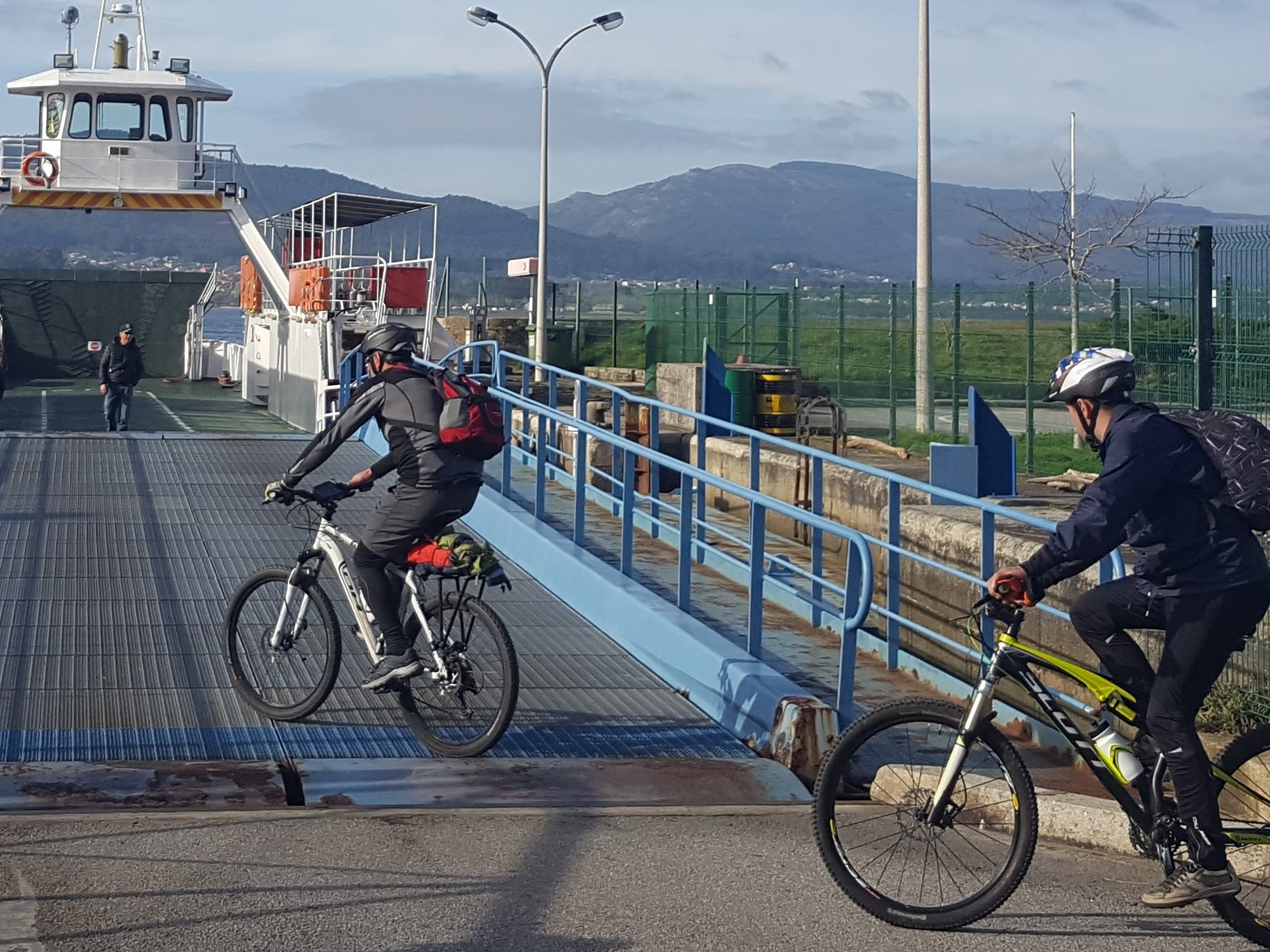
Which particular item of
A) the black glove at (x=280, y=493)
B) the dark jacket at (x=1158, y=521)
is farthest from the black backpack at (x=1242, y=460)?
the black glove at (x=280, y=493)

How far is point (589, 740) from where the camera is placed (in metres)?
7.48

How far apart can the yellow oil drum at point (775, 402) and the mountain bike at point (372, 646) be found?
38.5ft

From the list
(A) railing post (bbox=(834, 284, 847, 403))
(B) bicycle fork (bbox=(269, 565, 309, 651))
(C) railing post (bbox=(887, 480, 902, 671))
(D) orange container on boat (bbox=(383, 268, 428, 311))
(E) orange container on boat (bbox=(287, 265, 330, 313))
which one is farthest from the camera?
(D) orange container on boat (bbox=(383, 268, 428, 311))

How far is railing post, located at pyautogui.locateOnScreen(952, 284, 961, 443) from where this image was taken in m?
19.4

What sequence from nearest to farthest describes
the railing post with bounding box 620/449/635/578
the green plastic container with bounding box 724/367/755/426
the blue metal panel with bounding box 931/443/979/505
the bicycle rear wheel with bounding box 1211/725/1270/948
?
1. the bicycle rear wheel with bounding box 1211/725/1270/948
2. the railing post with bounding box 620/449/635/578
3. the blue metal panel with bounding box 931/443/979/505
4. the green plastic container with bounding box 724/367/755/426

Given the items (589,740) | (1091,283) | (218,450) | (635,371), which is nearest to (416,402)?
(589,740)

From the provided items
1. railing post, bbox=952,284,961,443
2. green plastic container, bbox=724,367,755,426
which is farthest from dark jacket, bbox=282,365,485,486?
railing post, bbox=952,284,961,443

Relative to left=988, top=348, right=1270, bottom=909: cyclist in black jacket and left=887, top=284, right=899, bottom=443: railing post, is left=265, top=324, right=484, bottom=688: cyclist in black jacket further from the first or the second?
left=887, top=284, right=899, bottom=443: railing post

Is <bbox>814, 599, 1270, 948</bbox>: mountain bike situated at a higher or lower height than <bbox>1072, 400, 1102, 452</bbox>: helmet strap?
lower

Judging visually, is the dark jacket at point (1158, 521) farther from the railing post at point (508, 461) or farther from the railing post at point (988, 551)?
the railing post at point (508, 461)

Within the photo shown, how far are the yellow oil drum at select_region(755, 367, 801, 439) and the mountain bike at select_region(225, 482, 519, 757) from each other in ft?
38.5

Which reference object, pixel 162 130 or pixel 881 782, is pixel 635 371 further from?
pixel 881 782

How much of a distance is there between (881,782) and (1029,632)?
419cm

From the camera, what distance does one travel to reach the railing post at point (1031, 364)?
1833cm
